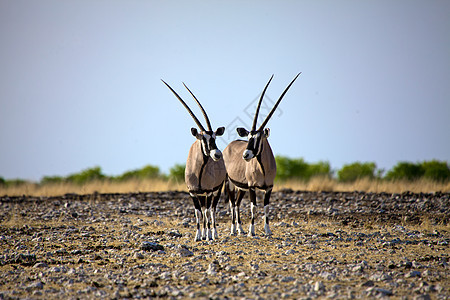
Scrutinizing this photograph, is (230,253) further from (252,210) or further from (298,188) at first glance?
(298,188)

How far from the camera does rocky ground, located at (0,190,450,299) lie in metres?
7.22

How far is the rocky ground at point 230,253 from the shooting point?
722 centimetres

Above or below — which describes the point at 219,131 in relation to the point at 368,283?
above

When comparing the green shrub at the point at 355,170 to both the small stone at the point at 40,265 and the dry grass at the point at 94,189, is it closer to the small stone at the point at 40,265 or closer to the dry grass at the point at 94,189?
the dry grass at the point at 94,189

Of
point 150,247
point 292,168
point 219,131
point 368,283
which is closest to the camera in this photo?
point 368,283

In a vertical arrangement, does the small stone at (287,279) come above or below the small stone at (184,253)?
below

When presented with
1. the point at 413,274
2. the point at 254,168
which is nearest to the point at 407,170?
the point at 254,168

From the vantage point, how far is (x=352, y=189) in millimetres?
23188

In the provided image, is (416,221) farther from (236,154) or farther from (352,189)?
(352,189)

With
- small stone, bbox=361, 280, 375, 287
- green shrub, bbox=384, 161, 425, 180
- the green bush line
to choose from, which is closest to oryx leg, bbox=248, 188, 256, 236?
small stone, bbox=361, 280, 375, 287

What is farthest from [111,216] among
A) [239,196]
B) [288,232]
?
[288,232]

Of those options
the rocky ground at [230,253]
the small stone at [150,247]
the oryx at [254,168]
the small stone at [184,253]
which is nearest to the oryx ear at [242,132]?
the oryx at [254,168]

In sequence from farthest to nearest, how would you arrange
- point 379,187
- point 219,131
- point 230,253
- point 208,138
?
point 379,187
point 219,131
point 208,138
point 230,253

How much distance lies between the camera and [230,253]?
10078 millimetres
